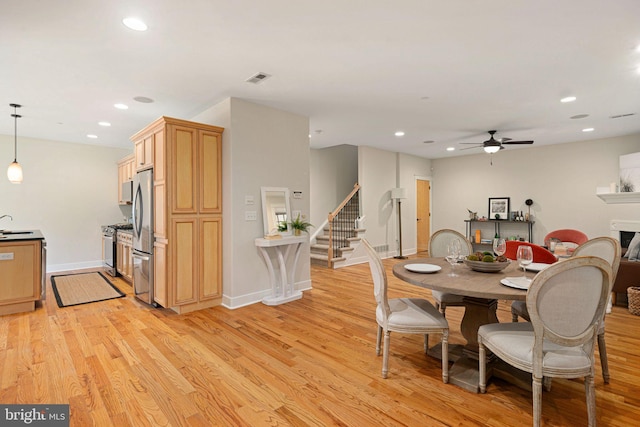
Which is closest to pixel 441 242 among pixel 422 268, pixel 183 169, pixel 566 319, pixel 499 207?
pixel 422 268

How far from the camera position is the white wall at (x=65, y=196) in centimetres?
609

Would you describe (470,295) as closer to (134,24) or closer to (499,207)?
(134,24)

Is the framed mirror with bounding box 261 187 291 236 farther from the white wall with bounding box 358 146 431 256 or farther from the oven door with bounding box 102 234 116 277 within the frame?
the oven door with bounding box 102 234 116 277

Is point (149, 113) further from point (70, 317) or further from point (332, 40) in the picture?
point (332, 40)

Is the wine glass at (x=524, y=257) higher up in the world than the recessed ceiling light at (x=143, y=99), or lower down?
lower down

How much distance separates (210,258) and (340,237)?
3910mm

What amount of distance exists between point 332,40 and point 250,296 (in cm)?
315

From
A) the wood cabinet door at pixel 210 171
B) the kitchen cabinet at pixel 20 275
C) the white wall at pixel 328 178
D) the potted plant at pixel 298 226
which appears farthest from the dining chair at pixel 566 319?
the white wall at pixel 328 178

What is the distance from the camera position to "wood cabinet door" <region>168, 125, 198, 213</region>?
3.79m

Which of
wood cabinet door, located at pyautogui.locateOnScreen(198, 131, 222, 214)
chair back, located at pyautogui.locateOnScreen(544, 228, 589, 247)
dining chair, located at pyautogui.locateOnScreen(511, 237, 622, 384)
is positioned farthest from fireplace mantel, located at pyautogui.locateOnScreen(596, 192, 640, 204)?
wood cabinet door, located at pyautogui.locateOnScreen(198, 131, 222, 214)

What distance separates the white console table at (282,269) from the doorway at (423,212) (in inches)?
207

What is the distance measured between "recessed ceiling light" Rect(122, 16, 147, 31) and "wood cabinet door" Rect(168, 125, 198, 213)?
1.38 metres

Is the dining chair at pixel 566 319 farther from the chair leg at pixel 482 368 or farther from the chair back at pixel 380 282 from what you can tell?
the chair back at pixel 380 282

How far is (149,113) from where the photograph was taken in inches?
185
